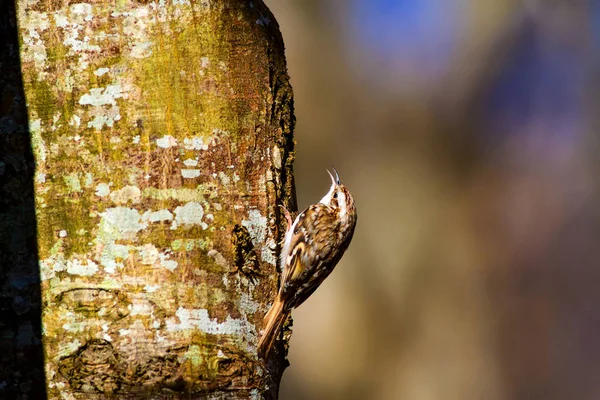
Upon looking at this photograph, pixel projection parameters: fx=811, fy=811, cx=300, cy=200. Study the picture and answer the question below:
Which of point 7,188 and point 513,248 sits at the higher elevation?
point 7,188

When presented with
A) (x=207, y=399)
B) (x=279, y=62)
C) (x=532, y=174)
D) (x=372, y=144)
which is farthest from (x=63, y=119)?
(x=532, y=174)

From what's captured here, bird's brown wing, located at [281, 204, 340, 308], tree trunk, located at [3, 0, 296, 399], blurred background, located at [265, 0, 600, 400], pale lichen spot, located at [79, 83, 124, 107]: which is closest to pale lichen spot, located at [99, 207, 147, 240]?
tree trunk, located at [3, 0, 296, 399]

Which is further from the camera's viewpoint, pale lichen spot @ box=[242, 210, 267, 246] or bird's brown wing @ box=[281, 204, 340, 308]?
bird's brown wing @ box=[281, 204, 340, 308]

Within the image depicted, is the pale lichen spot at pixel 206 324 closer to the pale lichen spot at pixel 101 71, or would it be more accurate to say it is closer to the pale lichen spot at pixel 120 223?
the pale lichen spot at pixel 120 223

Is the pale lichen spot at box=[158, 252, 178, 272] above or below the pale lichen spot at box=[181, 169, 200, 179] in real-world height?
below

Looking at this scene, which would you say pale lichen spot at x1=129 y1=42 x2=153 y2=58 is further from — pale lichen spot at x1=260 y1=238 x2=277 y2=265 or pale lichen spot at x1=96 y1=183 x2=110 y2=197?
pale lichen spot at x1=260 y1=238 x2=277 y2=265

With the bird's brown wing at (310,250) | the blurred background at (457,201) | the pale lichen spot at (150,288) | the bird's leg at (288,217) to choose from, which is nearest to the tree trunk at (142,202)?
the pale lichen spot at (150,288)

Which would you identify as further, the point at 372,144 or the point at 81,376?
the point at 372,144

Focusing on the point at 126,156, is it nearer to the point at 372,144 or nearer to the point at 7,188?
the point at 7,188
